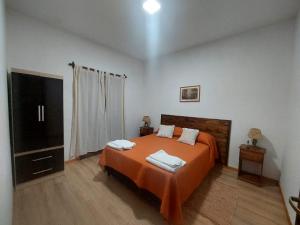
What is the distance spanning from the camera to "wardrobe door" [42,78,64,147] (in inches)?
88.1

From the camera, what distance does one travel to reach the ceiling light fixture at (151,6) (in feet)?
6.48

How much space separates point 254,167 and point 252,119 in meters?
0.93

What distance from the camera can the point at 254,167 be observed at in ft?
8.73

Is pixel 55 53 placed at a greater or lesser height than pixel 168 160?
greater

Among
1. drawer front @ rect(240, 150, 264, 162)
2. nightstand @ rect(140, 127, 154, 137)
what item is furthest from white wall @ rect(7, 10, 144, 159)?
drawer front @ rect(240, 150, 264, 162)

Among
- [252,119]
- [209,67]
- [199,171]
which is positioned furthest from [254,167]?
[209,67]

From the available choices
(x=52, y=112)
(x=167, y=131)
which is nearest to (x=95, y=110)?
(x=52, y=112)

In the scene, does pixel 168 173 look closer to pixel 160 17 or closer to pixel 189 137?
pixel 189 137

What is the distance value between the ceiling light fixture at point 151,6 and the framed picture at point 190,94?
1923mm

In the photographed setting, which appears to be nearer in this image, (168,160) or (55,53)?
(168,160)

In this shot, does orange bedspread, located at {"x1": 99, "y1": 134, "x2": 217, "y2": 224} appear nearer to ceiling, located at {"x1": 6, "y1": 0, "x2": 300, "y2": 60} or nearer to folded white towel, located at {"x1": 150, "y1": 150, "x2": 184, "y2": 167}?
folded white towel, located at {"x1": 150, "y1": 150, "x2": 184, "y2": 167}

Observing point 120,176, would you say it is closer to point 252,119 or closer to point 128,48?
point 252,119

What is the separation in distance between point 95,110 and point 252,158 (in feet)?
11.1

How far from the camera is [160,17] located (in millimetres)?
2344
